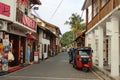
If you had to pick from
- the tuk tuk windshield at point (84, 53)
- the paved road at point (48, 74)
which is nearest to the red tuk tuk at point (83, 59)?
the tuk tuk windshield at point (84, 53)

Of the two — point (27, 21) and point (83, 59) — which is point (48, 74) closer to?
point (83, 59)

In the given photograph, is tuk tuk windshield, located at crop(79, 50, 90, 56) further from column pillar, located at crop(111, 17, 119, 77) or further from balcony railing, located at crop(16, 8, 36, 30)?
column pillar, located at crop(111, 17, 119, 77)

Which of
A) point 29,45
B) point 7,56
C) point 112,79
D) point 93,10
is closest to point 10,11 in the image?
point 7,56

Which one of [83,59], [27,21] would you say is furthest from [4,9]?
[83,59]

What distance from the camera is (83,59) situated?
26.4m

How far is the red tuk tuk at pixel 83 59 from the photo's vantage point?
2598 centimetres

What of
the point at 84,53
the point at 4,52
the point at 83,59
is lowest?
the point at 83,59

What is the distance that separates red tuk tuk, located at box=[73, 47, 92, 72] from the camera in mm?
25984

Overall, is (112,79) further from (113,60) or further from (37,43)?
(37,43)

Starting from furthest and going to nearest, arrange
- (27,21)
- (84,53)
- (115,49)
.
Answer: (27,21)
(84,53)
(115,49)

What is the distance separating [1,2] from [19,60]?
30.3 feet

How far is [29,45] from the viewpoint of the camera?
3562 centimetres

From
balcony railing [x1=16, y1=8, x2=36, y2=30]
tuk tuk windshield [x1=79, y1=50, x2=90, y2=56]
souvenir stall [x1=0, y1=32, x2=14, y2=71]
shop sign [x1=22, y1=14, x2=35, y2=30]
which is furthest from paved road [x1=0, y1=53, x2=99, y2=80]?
shop sign [x1=22, y1=14, x2=35, y2=30]

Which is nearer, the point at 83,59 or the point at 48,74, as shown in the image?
the point at 48,74
